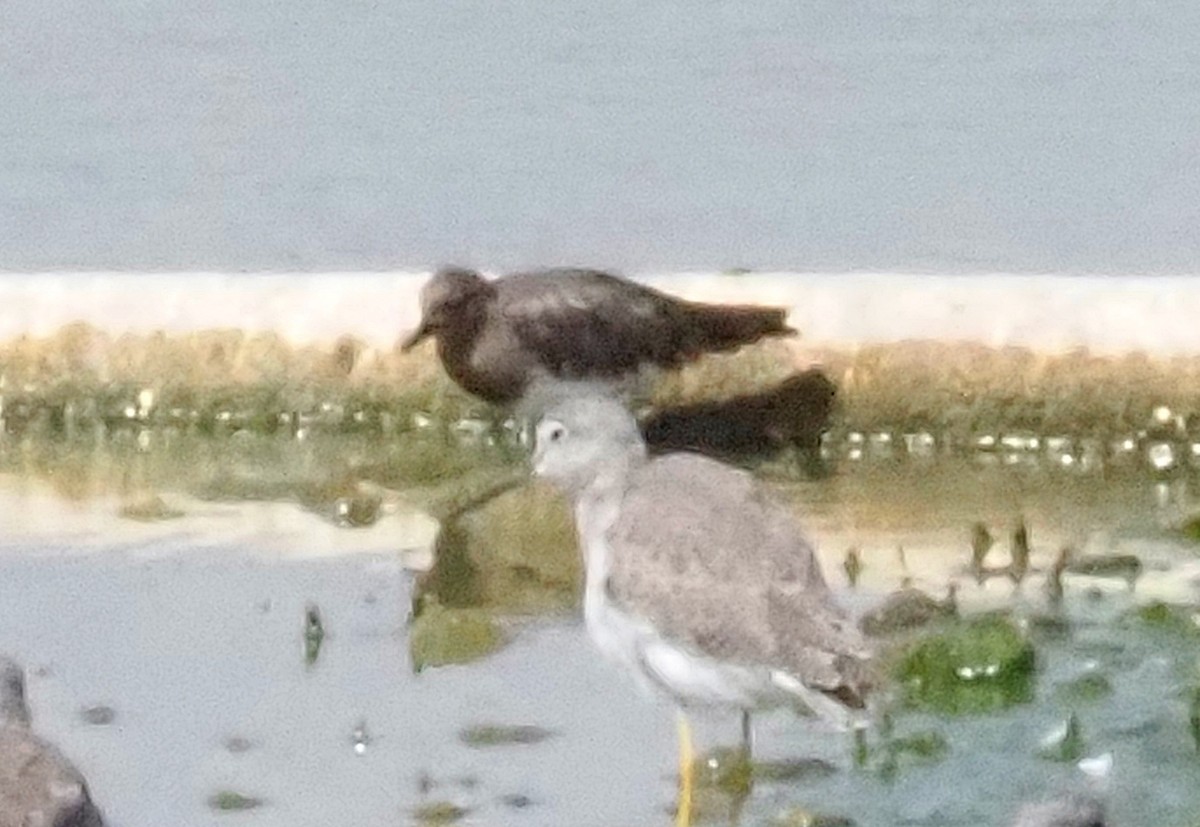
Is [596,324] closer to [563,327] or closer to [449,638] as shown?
[563,327]

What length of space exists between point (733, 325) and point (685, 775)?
2.22m

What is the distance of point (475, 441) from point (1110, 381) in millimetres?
1332

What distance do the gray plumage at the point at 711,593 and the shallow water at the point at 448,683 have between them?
0.72 feet

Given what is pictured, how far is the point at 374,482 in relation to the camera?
587cm

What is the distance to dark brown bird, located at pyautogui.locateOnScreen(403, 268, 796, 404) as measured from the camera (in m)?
6.21

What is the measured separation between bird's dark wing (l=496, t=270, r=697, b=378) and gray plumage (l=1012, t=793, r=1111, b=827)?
8.60 feet

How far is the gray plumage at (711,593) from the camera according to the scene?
392cm

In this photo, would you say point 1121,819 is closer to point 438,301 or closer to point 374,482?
point 374,482

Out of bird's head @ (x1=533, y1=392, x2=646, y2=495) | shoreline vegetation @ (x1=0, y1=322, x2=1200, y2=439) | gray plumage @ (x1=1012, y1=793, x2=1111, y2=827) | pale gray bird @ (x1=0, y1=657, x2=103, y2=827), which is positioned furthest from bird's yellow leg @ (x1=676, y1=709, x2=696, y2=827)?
shoreline vegetation @ (x1=0, y1=322, x2=1200, y2=439)

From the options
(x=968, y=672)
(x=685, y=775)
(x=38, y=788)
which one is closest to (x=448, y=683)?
(x=685, y=775)

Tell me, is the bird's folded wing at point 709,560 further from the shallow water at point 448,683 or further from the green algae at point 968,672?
the green algae at point 968,672

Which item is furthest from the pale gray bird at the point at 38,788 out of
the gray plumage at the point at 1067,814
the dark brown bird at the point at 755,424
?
the dark brown bird at the point at 755,424

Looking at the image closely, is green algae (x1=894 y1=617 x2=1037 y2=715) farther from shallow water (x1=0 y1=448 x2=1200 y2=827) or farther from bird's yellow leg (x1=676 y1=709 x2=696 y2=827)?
bird's yellow leg (x1=676 y1=709 x2=696 y2=827)

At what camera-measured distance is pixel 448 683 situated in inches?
182
